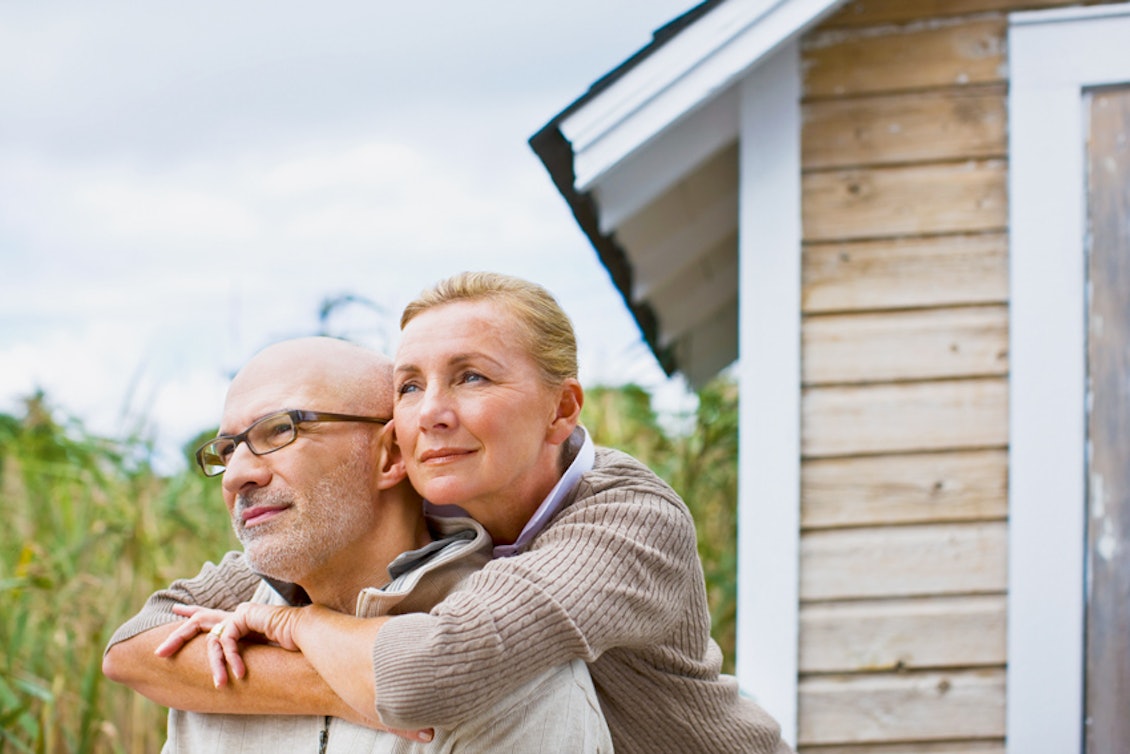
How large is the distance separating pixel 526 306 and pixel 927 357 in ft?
6.69

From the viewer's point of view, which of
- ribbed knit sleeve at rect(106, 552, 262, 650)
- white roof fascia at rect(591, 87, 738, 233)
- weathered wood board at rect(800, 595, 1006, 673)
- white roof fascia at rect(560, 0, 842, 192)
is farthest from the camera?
white roof fascia at rect(591, 87, 738, 233)

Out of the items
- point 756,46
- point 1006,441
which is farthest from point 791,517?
point 756,46

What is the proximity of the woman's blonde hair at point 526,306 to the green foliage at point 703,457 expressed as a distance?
3.30 m

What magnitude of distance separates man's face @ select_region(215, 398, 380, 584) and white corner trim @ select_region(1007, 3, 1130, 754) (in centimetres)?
232

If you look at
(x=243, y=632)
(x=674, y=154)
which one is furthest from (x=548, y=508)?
(x=674, y=154)

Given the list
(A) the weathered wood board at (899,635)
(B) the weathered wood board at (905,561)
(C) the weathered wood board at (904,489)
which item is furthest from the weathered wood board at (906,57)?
(A) the weathered wood board at (899,635)

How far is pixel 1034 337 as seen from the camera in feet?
11.6

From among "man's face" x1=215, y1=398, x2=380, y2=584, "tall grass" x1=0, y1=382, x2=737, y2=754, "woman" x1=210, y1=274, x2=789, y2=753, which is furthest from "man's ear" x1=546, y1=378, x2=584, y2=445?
"tall grass" x1=0, y1=382, x2=737, y2=754

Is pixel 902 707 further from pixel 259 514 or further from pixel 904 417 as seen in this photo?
pixel 259 514

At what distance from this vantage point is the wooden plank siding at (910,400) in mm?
3570

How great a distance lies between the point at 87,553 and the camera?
4.41 meters

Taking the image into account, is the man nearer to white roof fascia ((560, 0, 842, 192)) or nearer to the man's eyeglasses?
the man's eyeglasses

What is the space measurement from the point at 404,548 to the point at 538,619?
1.45 ft

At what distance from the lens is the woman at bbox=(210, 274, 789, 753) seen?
5.22 ft
